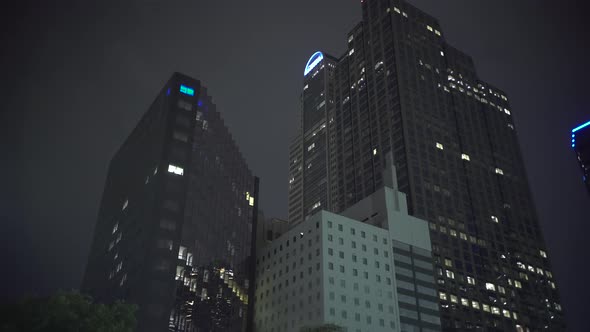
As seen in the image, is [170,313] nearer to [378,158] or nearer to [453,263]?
[453,263]

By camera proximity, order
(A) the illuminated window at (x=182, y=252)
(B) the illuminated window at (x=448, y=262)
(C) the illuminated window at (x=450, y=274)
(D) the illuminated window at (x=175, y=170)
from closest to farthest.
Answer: (A) the illuminated window at (x=182, y=252) < (D) the illuminated window at (x=175, y=170) < (C) the illuminated window at (x=450, y=274) < (B) the illuminated window at (x=448, y=262)

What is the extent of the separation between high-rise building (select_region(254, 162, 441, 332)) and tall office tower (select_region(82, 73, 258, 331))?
839 centimetres

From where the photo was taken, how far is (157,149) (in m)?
112

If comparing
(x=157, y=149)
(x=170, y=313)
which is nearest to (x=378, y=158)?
(x=157, y=149)

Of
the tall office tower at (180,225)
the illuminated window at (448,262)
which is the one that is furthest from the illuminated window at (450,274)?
the tall office tower at (180,225)

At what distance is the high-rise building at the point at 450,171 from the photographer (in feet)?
466

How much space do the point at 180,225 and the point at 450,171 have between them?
9683 cm

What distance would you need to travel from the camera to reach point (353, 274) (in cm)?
11281

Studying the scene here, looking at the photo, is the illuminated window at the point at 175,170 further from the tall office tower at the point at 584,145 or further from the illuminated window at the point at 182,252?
the tall office tower at the point at 584,145

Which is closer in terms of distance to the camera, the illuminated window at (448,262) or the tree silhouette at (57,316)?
the tree silhouette at (57,316)

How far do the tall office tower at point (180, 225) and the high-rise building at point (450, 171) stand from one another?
5303 centimetres

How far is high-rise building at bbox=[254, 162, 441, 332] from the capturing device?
108 metres

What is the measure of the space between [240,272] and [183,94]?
44054 mm

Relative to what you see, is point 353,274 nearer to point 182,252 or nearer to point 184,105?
point 182,252
